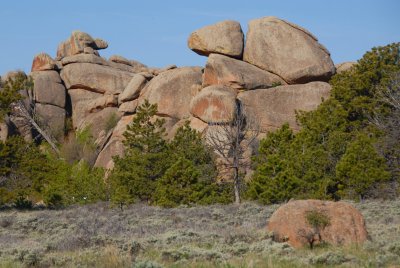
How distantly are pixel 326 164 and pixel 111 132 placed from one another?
29.4m

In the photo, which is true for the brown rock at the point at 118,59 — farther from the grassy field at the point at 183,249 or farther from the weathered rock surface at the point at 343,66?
the grassy field at the point at 183,249

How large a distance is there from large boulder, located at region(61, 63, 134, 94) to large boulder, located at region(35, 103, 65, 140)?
2.96 m

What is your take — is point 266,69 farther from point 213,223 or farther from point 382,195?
point 213,223

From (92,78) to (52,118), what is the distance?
5.26m

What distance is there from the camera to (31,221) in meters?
22.3

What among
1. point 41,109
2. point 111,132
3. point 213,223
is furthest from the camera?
point 41,109

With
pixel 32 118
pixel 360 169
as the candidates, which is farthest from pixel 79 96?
pixel 360 169

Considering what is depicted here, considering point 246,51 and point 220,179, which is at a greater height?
point 246,51

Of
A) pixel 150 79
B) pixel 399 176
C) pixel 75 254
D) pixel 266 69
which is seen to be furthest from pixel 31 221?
pixel 150 79

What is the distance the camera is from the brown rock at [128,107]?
2222 inches

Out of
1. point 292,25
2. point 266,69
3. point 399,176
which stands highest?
point 292,25

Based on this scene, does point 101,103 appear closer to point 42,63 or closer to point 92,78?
point 92,78

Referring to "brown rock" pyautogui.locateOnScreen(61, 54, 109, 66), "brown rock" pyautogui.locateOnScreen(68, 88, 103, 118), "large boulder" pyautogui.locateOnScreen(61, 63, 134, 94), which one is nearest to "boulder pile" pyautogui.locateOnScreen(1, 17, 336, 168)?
"brown rock" pyautogui.locateOnScreen(68, 88, 103, 118)

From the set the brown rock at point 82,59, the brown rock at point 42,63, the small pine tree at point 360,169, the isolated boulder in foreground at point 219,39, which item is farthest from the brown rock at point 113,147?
the small pine tree at point 360,169
